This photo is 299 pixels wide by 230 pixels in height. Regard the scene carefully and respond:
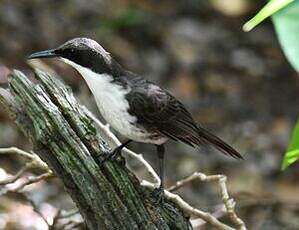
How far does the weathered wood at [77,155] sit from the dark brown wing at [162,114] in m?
0.28

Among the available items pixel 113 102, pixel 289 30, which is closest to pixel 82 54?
pixel 113 102

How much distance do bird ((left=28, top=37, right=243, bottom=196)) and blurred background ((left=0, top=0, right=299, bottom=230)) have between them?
89.0 inches

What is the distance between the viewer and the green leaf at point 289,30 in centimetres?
170

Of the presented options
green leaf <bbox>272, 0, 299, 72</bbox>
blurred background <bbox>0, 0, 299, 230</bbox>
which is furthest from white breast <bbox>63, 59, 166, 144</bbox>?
blurred background <bbox>0, 0, 299, 230</bbox>

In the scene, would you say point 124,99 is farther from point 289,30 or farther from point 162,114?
point 289,30

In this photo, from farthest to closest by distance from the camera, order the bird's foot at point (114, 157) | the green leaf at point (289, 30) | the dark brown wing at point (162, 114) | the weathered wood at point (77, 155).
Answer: the dark brown wing at point (162, 114) < the bird's foot at point (114, 157) < the weathered wood at point (77, 155) < the green leaf at point (289, 30)

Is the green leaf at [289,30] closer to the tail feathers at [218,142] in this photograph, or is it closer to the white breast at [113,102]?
the white breast at [113,102]

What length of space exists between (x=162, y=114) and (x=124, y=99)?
21 cm

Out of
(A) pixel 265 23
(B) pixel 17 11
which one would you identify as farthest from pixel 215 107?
(B) pixel 17 11

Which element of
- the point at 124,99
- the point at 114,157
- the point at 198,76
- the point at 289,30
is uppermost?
the point at 289,30

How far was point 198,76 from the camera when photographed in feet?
25.9

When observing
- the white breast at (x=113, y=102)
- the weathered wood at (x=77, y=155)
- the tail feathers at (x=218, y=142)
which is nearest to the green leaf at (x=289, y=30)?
the weathered wood at (x=77, y=155)

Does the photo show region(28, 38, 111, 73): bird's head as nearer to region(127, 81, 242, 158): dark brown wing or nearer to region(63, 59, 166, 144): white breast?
region(63, 59, 166, 144): white breast

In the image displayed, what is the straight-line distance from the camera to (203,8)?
880 cm
